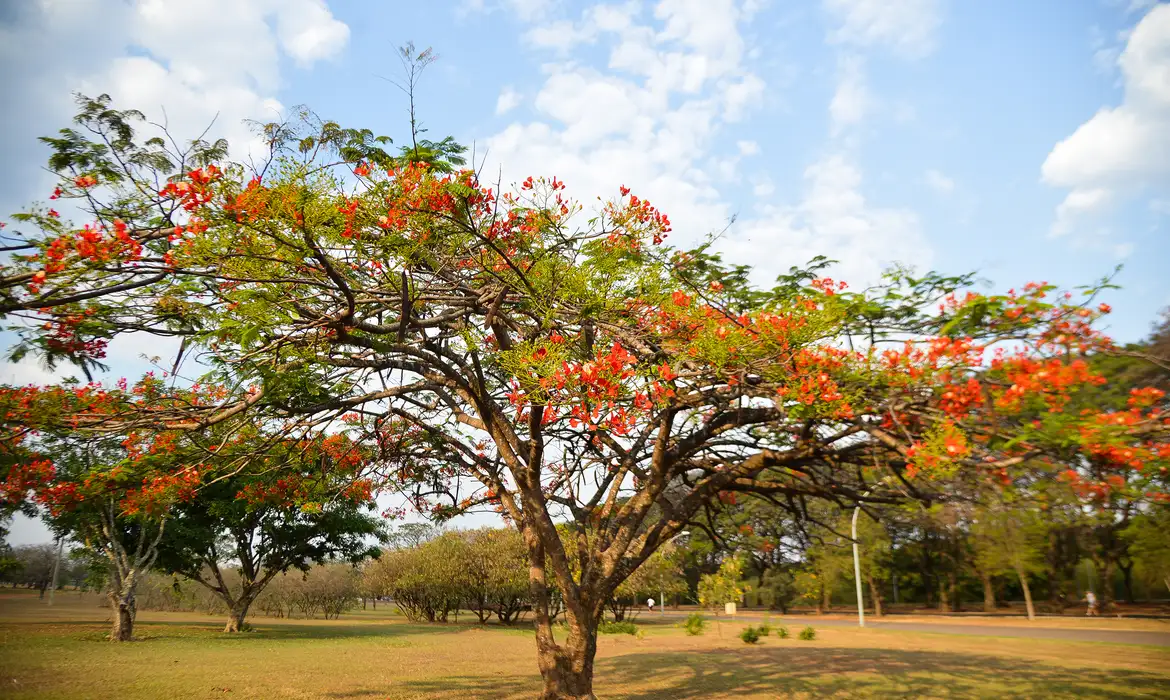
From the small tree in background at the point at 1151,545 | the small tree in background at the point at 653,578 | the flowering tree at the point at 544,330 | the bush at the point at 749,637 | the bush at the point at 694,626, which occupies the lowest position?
the bush at the point at 694,626

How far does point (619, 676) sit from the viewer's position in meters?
11.6

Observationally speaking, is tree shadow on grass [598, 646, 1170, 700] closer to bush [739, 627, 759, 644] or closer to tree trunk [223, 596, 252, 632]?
bush [739, 627, 759, 644]

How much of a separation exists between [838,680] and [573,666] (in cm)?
646

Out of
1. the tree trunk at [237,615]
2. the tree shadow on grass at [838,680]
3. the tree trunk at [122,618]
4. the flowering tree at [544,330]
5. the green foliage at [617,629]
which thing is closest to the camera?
the flowering tree at [544,330]

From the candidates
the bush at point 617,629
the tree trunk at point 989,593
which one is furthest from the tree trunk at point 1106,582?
the bush at point 617,629

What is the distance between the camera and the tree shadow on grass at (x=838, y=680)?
9234 mm

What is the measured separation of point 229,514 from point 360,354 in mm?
16363

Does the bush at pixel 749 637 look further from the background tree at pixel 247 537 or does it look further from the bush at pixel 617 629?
the background tree at pixel 247 537

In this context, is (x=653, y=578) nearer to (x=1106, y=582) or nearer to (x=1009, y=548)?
(x=1009, y=548)

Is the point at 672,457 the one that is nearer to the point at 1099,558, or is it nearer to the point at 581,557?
the point at 581,557

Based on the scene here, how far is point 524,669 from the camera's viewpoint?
12750mm

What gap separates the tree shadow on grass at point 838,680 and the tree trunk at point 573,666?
2.46 metres

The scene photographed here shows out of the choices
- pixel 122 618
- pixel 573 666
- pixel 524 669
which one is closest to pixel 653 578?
pixel 524 669

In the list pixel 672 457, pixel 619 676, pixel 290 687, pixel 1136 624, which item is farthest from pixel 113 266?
pixel 1136 624
